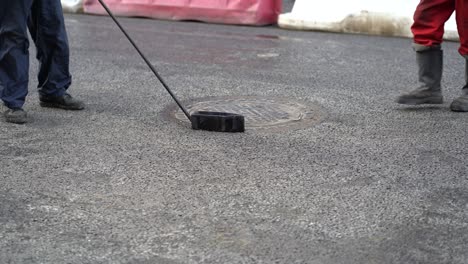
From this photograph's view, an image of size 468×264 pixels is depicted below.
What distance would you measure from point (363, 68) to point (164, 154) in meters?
3.10

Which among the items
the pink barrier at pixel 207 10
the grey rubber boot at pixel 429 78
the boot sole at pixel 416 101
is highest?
the grey rubber boot at pixel 429 78

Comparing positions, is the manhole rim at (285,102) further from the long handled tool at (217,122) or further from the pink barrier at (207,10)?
the pink barrier at (207,10)

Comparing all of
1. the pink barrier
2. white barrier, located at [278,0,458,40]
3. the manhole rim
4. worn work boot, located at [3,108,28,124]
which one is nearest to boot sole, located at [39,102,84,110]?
worn work boot, located at [3,108,28,124]

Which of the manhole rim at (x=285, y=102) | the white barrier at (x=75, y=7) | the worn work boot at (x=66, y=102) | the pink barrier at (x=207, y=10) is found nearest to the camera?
the manhole rim at (x=285, y=102)

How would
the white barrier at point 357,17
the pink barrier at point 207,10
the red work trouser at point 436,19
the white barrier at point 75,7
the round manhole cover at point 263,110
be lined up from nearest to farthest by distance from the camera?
the round manhole cover at point 263,110
the red work trouser at point 436,19
the white barrier at point 357,17
the pink barrier at point 207,10
the white barrier at point 75,7

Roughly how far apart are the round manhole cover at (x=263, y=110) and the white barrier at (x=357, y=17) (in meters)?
3.84

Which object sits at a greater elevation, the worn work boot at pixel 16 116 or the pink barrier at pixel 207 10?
the worn work boot at pixel 16 116

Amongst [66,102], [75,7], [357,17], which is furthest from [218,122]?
[75,7]

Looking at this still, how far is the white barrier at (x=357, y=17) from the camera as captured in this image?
28.9 ft

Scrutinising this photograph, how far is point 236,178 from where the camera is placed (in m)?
3.74

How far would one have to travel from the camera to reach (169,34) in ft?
29.4

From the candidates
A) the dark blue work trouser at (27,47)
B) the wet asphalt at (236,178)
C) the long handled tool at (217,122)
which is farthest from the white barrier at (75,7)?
the long handled tool at (217,122)

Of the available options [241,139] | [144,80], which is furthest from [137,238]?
[144,80]

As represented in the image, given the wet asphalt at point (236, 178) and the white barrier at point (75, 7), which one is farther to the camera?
the white barrier at point (75, 7)
